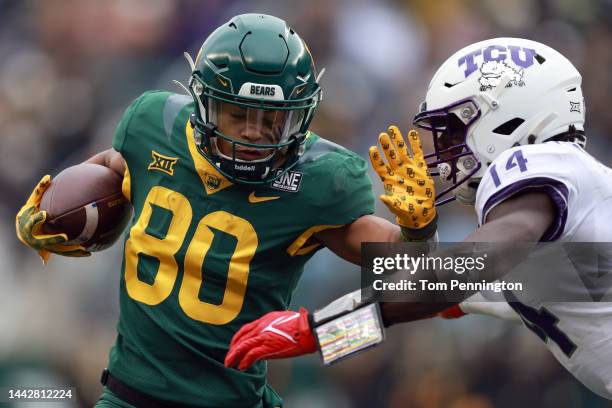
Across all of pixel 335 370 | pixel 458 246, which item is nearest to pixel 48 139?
pixel 335 370

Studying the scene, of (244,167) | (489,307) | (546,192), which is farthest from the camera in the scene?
(489,307)

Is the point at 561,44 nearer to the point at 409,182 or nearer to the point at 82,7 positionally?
the point at 82,7

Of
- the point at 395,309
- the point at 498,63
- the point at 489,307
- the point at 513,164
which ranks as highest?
the point at 498,63

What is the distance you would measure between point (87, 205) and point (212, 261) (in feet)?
1.69

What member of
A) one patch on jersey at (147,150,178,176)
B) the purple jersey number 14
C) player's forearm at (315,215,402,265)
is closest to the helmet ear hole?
the purple jersey number 14

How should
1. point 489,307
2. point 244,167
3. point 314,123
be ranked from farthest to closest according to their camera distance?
point 314,123, point 489,307, point 244,167

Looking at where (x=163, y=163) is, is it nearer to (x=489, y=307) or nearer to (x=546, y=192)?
(x=489, y=307)

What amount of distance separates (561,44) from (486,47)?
3.10 metres

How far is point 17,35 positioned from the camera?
564cm

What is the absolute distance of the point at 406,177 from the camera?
2926mm

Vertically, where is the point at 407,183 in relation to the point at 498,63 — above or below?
below
